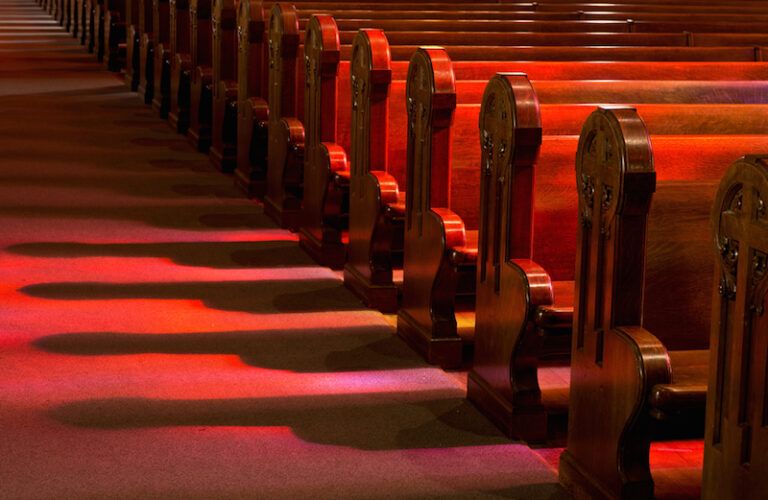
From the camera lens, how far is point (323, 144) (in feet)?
16.6

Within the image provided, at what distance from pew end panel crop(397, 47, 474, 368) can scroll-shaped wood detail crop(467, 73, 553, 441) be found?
0.35 m

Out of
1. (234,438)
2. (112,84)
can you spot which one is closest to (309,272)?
(234,438)

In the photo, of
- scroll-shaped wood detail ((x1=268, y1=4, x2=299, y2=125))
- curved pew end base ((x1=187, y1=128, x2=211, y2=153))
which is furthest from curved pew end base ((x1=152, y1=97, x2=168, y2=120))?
scroll-shaped wood detail ((x1=268, y1=4, x2=299, y2=125))

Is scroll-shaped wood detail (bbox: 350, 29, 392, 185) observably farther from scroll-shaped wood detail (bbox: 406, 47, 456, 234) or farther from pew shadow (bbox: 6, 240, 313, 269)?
pew shadow (bbox: 6, 240, 313, 269)

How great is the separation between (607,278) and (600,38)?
309 cm

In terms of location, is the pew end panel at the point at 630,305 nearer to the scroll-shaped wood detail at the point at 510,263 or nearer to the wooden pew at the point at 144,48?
the scroll-shaped wood detail at the point at 510,263

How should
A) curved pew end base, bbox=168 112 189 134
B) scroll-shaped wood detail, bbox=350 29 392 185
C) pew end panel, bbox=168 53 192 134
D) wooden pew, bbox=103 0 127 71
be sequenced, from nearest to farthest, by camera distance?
scroll-shaped wood detail, bbox=350 29 392 185
pew end panel, bbox=168 53 192 134
curved pew end base, bbox=168 112 189 134
wooden pew, bbox=103 0 127 71

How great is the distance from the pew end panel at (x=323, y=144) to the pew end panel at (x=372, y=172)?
0.32 meters

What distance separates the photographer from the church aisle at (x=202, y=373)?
308 cm

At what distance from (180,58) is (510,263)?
17.1ft

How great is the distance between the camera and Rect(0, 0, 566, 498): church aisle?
308 cm

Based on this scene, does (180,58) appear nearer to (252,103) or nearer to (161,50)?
(161,50)

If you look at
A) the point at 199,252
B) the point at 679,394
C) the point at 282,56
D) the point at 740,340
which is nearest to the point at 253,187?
the point at 282,56

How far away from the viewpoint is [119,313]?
173 inches
